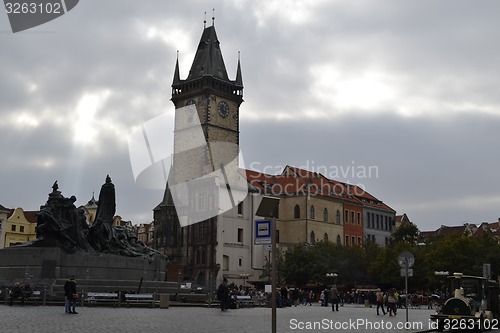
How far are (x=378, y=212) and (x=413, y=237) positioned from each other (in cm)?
1606

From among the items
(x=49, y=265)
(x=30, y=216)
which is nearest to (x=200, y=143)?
(x=30, y=216)

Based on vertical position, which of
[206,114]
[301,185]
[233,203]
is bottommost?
[233,203]

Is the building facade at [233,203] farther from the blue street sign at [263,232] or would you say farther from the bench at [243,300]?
the blue street sign at [263,232]

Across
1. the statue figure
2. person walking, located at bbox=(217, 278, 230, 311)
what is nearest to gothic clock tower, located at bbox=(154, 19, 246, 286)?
the statue figure

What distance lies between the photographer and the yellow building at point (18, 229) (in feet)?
306

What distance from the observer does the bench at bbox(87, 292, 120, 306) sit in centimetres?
2917

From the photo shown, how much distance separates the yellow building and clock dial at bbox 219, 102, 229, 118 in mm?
32043

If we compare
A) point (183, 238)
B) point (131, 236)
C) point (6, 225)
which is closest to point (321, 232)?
point (183, 238)

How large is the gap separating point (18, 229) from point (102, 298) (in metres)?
71.7

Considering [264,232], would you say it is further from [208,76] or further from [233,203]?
[208,76]

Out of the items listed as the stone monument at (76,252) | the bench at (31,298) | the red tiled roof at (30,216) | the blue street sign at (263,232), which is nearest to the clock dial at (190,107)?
the red tiled roof at (30,216)

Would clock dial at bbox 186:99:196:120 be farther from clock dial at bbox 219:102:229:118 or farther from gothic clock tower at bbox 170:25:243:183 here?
clock dial at bbox 219:102:229:118

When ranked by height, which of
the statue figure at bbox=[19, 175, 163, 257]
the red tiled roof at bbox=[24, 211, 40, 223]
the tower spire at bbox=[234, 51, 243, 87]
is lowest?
the statue figure at bbox=[19, 175, 163, 257]

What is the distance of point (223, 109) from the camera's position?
97.6 metres
